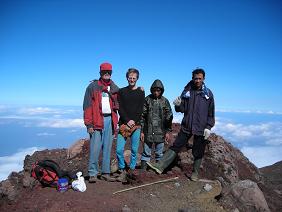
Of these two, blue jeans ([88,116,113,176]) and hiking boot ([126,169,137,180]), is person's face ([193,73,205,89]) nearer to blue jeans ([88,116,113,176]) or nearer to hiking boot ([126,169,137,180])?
blue jeans ([88,116,113,176])

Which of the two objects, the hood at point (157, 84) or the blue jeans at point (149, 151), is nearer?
the hood at point (157, 84)

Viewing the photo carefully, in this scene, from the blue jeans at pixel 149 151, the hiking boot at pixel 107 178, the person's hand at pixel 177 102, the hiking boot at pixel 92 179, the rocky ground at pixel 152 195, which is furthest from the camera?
the blue jeans at pixel 149 151

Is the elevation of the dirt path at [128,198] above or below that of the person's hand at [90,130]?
below

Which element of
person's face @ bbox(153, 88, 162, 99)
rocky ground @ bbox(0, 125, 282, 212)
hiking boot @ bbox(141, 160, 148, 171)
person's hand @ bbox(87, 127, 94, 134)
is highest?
person's face @ bbox(153, 88, 162, 99)

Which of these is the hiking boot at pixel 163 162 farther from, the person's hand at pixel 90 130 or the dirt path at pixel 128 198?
the person's hand at pixel 90 130

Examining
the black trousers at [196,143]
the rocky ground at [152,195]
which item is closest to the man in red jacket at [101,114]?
the rocky ground at [152,195]

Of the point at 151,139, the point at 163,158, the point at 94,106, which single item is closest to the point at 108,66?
the point at 94,106

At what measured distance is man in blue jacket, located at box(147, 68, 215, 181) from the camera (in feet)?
32.3

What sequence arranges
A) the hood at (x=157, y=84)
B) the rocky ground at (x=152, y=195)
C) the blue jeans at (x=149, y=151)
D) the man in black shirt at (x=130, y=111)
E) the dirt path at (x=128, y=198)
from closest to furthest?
the dirt path at (x=128, y=198) < the rocky ground at (x=152, y=195) < the man in black shirt at (x=130, y=111) < the hood at (x=157, y=84) < the blue jeans at (x=149, y=151)

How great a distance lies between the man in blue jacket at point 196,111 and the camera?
984 cm

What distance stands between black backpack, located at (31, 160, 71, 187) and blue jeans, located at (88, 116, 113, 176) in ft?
2.53

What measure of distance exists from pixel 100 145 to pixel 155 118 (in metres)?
1.97

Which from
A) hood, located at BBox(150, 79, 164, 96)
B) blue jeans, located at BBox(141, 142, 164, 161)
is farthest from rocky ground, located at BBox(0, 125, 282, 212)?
hood, located at BBox(150, 79, 164, 96)

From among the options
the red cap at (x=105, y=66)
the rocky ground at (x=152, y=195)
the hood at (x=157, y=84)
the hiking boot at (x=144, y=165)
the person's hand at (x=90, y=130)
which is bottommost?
the rocky ground at (x=152, y=195)
